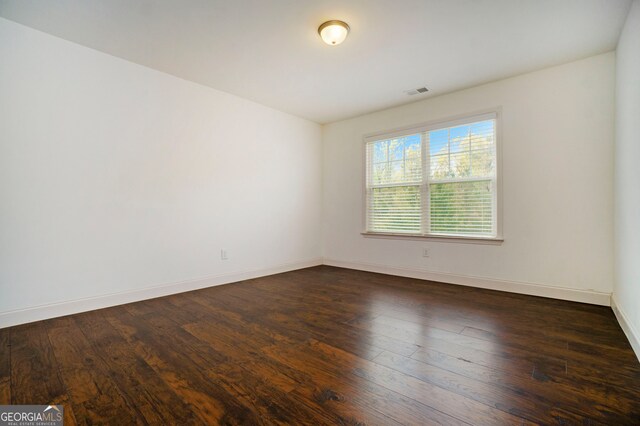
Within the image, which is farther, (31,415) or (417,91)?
(417,91)

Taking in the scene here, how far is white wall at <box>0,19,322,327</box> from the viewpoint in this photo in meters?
2.55

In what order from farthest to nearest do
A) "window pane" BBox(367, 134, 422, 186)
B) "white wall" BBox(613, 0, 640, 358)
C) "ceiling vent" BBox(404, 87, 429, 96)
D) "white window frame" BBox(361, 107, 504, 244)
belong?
1. "window pane" BBox(367, 134, 422, 186)
2. "ceiling vent" BBox(404, 87, 429, 96)
3. "white window frame" BBox(361, 107, 504, 244)
4. "white wall" BBox(613, 0, 640, 358)

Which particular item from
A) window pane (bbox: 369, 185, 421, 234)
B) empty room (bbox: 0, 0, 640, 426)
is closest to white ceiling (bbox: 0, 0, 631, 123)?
empty room (bbox: 0, 0, 640, 426)

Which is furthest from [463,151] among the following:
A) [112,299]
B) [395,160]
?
[112,299]

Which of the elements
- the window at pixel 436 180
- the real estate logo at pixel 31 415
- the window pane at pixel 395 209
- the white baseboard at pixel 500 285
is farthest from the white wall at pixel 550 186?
the real estate logo at pixel 31 415

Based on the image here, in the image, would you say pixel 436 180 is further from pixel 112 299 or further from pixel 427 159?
pixel 112 299

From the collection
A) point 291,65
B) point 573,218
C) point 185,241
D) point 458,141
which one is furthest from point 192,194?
point 573,218

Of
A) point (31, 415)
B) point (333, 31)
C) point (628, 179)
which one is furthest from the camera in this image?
point (333, 31)

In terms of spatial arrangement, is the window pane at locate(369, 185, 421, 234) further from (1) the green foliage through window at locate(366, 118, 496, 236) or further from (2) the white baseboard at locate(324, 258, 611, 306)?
(2) the white baseboard at locate(324, 258, 611, 306)

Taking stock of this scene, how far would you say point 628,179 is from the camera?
2.35 metres

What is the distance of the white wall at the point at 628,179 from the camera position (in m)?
2.11

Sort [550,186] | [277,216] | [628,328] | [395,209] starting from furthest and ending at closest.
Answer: [277,216]
[395,209]
[550,186]
[628,328]

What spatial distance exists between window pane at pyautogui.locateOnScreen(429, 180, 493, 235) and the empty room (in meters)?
0.03

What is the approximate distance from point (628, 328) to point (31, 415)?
3.77 m
